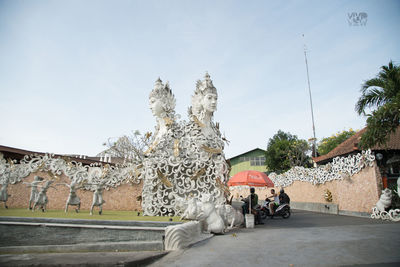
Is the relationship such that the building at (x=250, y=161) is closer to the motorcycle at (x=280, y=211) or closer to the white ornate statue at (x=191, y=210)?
the motorcycle at (x=280, y=211)

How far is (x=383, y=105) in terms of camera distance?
10.1 metres

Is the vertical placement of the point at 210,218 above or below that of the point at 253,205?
below

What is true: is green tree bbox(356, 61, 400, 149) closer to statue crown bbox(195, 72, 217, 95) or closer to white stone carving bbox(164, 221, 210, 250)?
statue crown bbox(195, 72, 217, 95)

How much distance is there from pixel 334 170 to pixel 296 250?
9.64 metres

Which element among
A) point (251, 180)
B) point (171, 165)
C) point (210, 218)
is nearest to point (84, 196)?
point (171, 165)

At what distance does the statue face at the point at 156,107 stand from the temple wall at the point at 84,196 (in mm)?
2854

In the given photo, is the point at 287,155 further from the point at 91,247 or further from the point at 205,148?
the point at 91,247

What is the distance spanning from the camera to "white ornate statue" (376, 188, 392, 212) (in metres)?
9.59

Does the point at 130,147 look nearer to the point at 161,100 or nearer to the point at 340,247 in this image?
the point at 161,100

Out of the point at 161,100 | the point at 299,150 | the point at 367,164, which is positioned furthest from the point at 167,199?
the point at 299,150

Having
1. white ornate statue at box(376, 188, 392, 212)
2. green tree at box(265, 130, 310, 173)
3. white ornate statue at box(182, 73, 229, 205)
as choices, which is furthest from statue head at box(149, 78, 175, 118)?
green tree at box(265, 130, 310, 173)

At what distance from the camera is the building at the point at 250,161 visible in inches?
1481

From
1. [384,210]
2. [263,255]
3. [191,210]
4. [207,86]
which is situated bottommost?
[263,255]

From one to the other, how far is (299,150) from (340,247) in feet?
87.6
